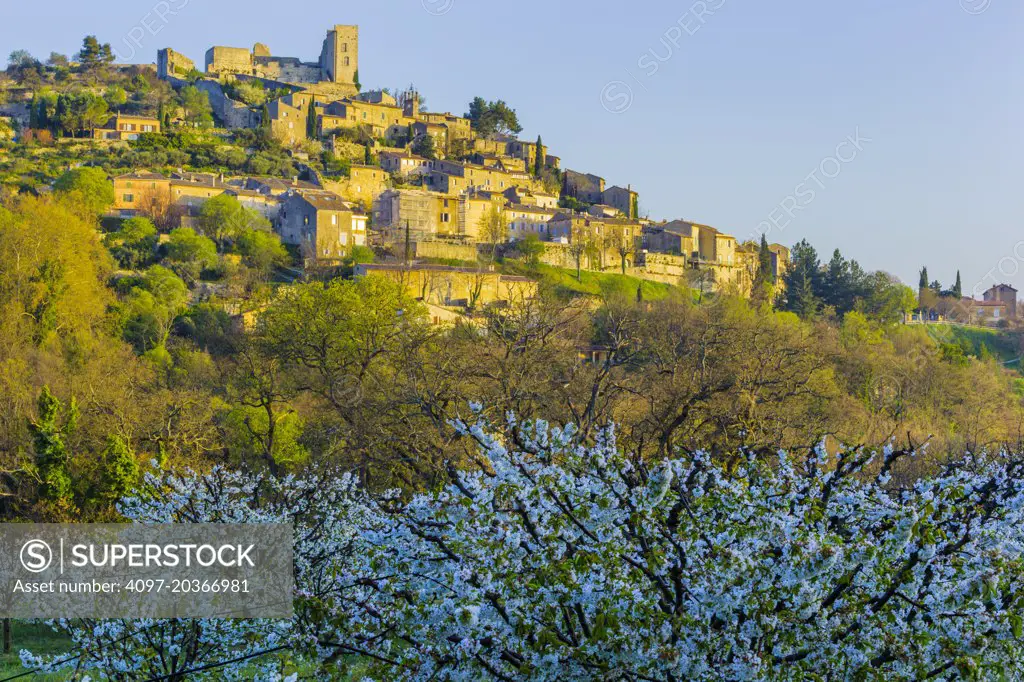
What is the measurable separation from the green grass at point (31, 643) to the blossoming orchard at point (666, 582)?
1038cm

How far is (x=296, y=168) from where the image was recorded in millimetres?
86562

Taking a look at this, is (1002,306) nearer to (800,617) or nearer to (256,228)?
(256,228)

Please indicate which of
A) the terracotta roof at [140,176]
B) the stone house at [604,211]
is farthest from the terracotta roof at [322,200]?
the stone house at [604,211]

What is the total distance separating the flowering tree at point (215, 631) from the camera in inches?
321

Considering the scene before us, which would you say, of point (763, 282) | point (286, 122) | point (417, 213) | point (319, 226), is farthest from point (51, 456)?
point (286, 122)

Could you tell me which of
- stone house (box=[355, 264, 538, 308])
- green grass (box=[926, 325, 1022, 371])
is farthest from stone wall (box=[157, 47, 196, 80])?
green grass (box=[926, 325, 1022, 371])

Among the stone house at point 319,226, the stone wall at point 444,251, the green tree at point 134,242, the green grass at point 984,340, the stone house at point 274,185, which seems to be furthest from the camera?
the stone house at point 274,185

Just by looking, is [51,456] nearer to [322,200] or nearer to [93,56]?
[322,200]

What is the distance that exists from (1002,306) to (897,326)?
102 ft

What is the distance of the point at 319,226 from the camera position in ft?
224

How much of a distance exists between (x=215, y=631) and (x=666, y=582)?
4471 millimetres

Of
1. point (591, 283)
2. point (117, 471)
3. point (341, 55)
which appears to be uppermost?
point (341, 55)

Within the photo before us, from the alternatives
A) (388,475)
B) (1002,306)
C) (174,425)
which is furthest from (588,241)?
(388,475)

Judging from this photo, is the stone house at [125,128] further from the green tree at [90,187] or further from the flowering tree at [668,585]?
the flowering tree at [668,585]
